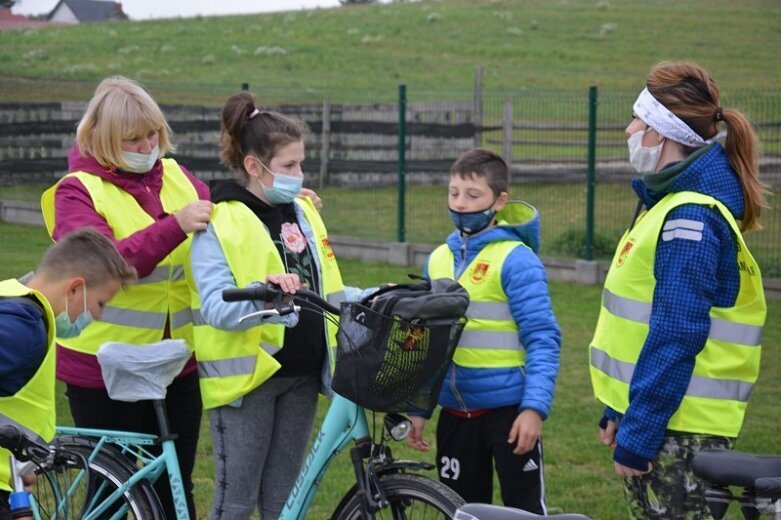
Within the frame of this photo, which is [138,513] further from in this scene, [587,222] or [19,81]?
[19,81]

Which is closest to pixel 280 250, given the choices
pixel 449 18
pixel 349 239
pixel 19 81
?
pixel 349 239

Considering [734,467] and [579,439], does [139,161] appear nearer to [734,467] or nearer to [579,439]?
[734,467]

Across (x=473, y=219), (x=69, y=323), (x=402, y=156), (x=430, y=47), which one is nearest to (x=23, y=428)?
(x=69, y=323)

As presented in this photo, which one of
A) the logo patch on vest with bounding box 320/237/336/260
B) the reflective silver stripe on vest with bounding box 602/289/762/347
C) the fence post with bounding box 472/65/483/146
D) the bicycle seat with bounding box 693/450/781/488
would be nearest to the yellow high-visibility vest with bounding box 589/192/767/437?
the reflective silver stripe on vest with bounding box 602/289/762/347

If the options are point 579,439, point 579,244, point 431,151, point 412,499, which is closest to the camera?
point 412,499

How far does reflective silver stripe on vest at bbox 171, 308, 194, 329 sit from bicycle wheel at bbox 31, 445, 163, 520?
59 centimetres

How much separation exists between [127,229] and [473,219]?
138 centimetres

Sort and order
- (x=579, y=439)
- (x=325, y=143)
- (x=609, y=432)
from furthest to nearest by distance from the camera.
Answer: (x=325, y=143) → (x=579, y=439) → (x=609, y=432)

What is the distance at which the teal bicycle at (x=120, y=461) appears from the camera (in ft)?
15.4

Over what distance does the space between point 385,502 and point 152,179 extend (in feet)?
5.80

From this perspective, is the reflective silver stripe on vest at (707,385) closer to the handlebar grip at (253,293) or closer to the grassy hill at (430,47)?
the handlebar grip at (253,293)

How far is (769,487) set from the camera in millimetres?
3139

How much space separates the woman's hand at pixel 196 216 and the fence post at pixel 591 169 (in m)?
9.50

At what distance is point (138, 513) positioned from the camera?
4781mm
